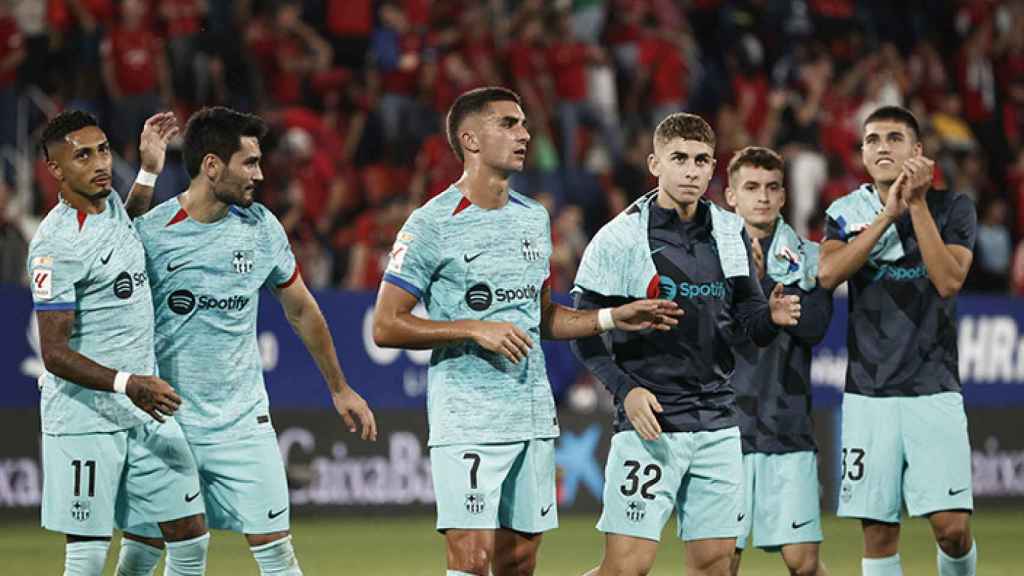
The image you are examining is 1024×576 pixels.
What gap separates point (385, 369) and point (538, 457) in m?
7.22

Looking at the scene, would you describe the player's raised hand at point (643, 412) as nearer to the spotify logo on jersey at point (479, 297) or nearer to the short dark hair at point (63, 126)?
the spotify logo on jersey at point (479, 297)

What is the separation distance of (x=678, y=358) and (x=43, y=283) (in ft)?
9.66

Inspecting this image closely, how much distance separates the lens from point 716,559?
7.93m

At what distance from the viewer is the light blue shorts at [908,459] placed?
8.93 metres

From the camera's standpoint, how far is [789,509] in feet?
30.3

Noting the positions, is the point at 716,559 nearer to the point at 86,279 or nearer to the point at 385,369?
the point at 86,279

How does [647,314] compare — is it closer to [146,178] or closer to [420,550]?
[146,178]

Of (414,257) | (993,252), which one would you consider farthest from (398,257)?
(993,252)

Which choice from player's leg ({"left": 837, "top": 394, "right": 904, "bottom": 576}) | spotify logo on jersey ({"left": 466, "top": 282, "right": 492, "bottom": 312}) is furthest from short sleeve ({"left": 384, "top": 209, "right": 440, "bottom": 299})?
player's leg ({"left": 837, "top": 394, "right": 904, "bottom": 576})

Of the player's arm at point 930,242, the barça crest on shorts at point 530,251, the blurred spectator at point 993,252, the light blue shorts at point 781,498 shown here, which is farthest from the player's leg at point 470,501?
the blurred spectator at point 993,252

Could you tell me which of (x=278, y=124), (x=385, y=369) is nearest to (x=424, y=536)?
(x=385, y=369)

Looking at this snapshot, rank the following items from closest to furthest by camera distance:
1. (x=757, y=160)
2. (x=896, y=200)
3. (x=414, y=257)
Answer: (x=414, y=257) < (x=896, y=200) < (x=757, y=160)

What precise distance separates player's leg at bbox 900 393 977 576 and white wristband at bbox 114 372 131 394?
405 centimetres

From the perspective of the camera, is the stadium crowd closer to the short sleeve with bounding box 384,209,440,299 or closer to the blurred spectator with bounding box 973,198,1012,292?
the blurred spectator with bounding box 973,198,1012,292
